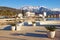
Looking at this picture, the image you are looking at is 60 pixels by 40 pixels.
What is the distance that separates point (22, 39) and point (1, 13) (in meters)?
81.1

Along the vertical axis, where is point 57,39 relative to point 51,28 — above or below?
below

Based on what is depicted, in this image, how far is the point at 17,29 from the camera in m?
13.9

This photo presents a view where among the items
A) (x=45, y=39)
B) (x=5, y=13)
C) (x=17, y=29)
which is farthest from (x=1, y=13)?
(x=45, y=39)

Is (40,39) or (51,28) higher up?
(51,28)

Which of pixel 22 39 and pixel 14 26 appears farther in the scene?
pixel 14 26

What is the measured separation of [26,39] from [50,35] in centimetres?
148

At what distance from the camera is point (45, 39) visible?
28.9 ft

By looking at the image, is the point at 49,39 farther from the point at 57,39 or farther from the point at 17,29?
the point at 17,29

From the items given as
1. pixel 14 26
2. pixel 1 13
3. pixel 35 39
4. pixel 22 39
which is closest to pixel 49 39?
pixel 35 39

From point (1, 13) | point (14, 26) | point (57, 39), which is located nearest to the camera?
point (57, 39)

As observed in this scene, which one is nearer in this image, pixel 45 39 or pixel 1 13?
pixel 45 39

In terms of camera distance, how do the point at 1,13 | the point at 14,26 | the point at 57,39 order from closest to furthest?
the point at 57,39 < the point at 14,26 < the point at 1,13

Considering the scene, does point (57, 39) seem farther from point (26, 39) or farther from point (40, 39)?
point (26, 39)

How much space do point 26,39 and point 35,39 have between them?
0.52 m
